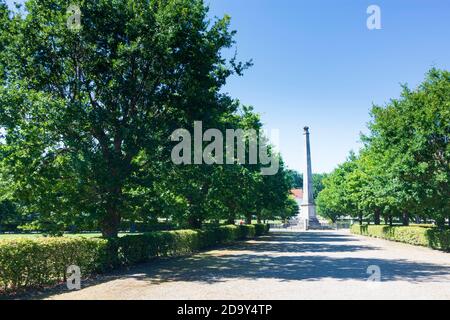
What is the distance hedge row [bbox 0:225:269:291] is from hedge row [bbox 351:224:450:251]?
16331mm

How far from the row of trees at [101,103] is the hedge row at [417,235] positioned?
16.4 m

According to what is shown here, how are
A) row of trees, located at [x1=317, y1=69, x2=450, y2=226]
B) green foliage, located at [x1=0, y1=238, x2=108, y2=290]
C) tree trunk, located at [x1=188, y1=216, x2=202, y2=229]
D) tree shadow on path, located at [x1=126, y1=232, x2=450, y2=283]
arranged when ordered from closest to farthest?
green foliage, located at [x1=0, y1=238, x2=108, y2=290], tree shadow on path, located at [x1=126, y1=232, x2=450, y2=283], row of trees, located at [x1=317, y1=69, x2=450, y2=226], tree trunk, located at [x1=188, y1=216, x2=202, y2=229]

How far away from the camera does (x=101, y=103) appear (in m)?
17.1

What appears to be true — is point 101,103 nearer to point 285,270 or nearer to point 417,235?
point 285,270

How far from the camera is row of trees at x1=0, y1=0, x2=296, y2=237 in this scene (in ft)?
46.3

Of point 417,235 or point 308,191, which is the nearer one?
point 417,235

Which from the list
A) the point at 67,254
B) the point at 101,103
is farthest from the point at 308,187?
the point at 67,254

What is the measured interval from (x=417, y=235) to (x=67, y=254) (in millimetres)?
25818

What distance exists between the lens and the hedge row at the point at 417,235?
82.0ft

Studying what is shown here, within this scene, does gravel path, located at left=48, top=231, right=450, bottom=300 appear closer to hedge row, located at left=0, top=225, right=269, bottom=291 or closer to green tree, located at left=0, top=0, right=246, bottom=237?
hedge row, located at left=0, top=225, right=269, bottom=291

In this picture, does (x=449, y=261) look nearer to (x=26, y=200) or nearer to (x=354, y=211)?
(x=26, y=200)

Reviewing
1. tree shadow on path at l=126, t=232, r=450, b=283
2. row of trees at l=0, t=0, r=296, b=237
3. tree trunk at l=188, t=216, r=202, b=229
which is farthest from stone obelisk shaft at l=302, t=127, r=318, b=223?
row of trees at l=0, t=0, r=296, b=237

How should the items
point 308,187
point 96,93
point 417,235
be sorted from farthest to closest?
point 308,187 → point 417,235 → point 96,93

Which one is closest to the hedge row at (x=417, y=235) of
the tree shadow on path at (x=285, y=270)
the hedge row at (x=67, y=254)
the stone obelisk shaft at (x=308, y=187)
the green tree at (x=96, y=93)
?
the tree shadow on path at (x=285, y=270)
